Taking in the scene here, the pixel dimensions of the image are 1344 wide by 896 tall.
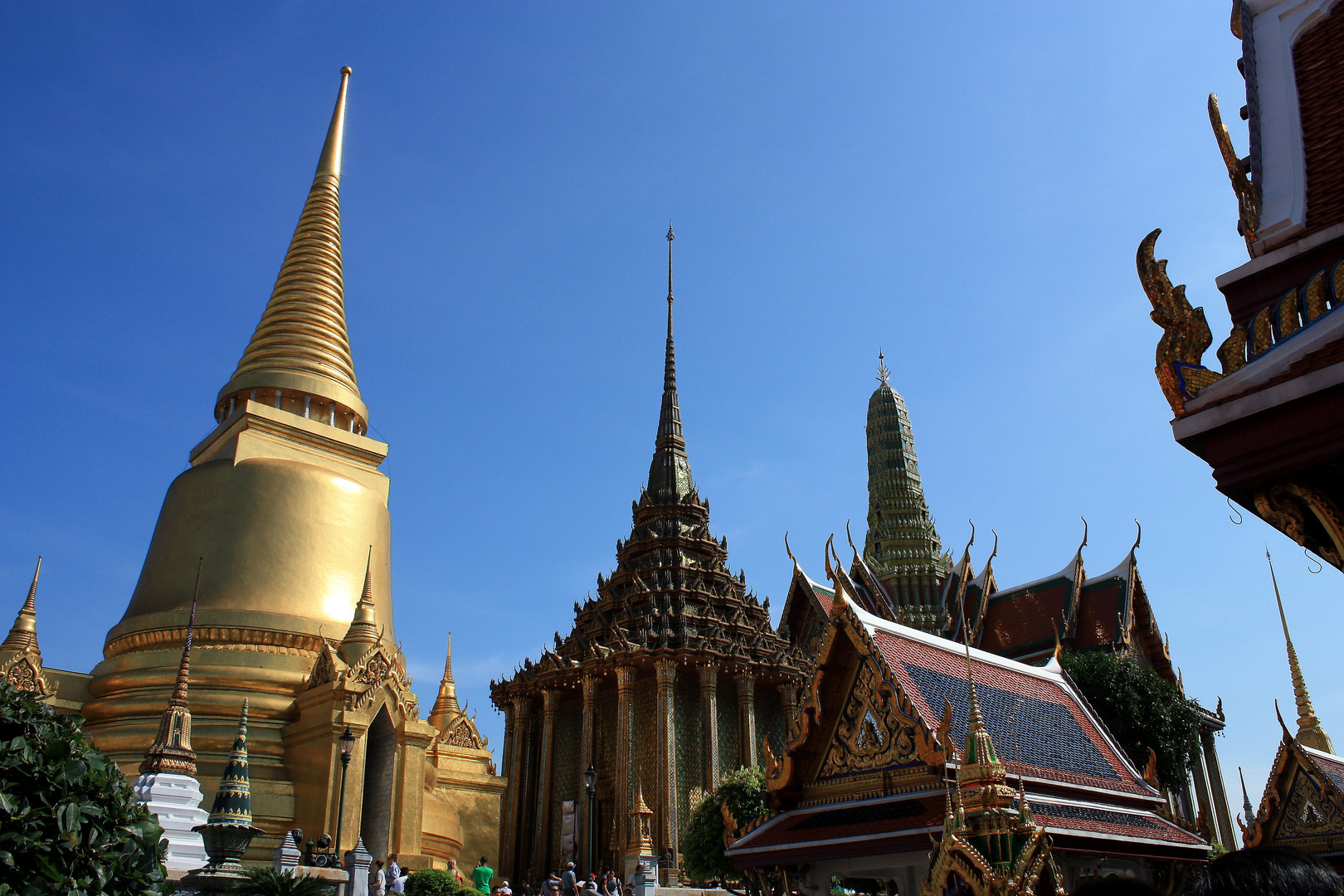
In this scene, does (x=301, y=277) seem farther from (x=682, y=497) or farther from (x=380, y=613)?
(x=682, y=497)

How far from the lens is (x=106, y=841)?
11.7ft

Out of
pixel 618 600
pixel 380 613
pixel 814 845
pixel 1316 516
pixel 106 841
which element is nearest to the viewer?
pixel 106 841

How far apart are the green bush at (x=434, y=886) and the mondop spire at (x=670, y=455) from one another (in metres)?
18.1

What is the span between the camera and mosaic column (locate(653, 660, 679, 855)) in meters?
24.8

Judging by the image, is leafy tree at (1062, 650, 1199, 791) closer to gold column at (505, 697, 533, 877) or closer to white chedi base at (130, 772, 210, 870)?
gold column at (505, 697, 533, 877)

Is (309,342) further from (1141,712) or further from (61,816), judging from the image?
(61,816)

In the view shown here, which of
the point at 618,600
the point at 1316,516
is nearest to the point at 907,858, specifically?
the point at 1316,516

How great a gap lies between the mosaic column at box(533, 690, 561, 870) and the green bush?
12053 mm

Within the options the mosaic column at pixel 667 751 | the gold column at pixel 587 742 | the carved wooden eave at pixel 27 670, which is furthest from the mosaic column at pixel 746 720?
the carved wooden eave at pixel 27 670

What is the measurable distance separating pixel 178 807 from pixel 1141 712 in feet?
61.2

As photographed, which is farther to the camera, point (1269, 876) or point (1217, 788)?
point (1217, 788)

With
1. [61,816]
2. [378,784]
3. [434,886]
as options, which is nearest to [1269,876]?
[61,816]

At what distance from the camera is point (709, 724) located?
87.4 ft

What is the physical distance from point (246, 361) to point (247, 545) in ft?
20.6
